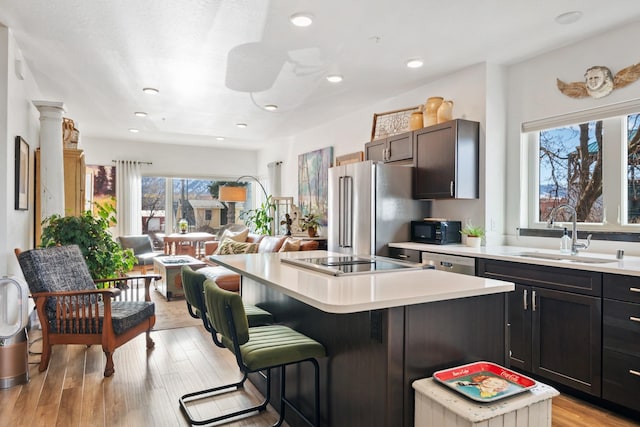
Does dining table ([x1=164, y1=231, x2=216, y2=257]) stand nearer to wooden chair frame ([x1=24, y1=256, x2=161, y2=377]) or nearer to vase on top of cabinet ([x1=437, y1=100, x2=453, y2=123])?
wooden chair frame ([x1=24, y1=256, x2=161, y2=377])

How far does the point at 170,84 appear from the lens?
449 cm

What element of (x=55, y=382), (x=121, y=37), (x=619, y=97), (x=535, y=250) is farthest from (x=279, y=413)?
(x=619, y=97)

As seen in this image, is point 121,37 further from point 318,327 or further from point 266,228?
point 266,228

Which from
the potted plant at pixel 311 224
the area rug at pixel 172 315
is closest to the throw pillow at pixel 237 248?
the potted plant at pixel 311 224

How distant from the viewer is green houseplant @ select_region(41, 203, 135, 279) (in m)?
3.88

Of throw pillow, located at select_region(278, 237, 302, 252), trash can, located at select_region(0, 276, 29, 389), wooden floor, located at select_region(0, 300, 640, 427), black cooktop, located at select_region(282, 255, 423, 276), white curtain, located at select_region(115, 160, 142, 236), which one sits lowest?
wooden floor, located at select_region(0, 300, 640, 427)

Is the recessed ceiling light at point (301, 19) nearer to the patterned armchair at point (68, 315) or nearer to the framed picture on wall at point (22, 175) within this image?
the patterned armchair at point (68, 315)

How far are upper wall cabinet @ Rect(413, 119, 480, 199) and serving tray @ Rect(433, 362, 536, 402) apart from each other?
2274mm

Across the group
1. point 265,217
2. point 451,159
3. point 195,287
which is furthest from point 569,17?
point 265,217

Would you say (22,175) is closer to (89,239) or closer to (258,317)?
(89,239)

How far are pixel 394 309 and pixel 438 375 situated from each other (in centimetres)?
34

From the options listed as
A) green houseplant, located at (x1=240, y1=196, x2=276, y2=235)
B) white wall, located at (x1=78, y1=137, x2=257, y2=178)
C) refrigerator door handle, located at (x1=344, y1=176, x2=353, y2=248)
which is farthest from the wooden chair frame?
white wall, located at (x1=78, y1=137, x2=257, y2=178)

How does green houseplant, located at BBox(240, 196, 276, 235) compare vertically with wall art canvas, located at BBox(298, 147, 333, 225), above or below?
below

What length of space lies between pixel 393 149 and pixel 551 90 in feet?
5.21
